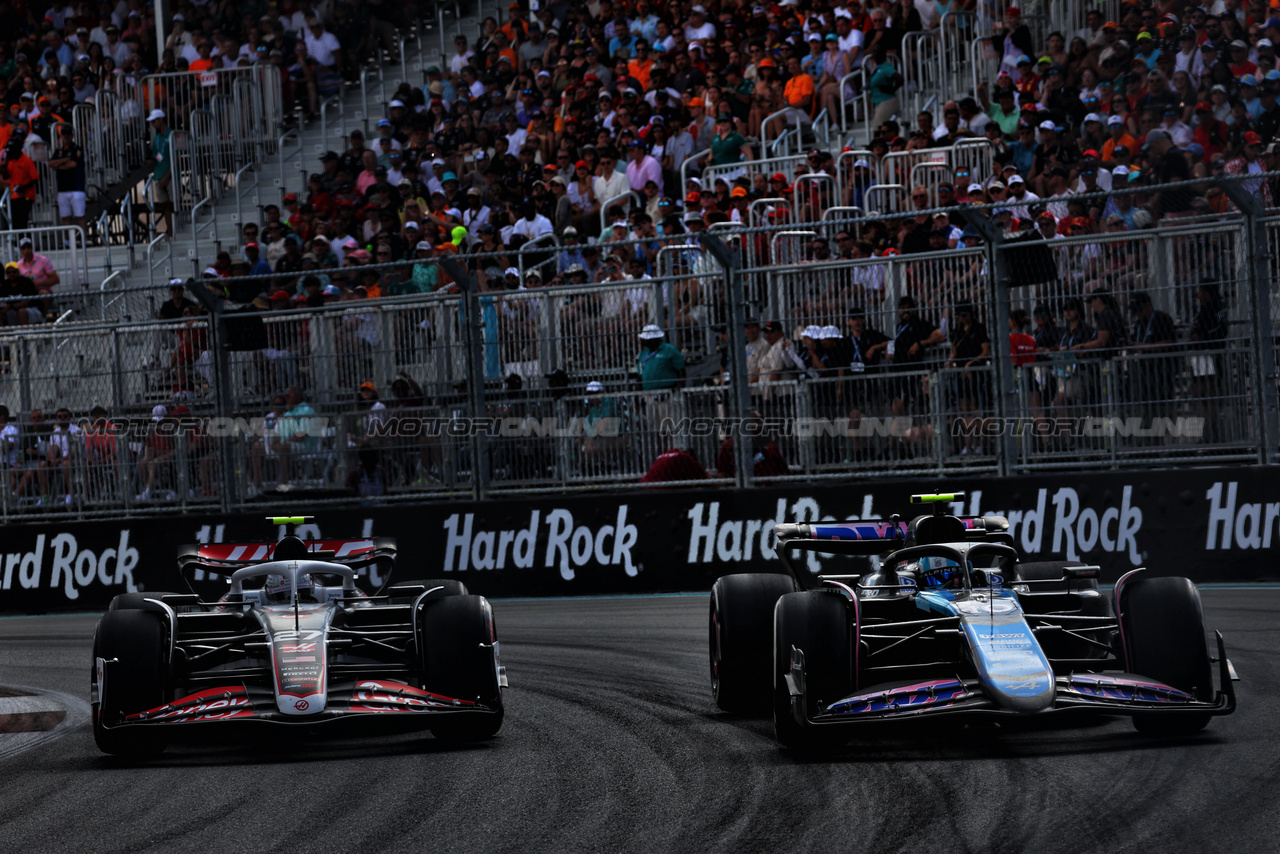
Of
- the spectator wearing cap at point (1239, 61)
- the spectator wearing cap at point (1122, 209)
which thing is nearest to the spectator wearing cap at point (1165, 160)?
the spectator wearing cap at point (1239, 61)

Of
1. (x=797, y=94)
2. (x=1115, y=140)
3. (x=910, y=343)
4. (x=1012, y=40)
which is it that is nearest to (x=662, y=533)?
(x=910, y=343)

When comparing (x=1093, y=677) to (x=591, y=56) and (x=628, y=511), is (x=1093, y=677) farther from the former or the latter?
(x=591, y=56)

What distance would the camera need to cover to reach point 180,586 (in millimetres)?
14984

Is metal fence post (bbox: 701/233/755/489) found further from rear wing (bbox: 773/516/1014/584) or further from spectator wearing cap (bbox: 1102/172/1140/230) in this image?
rear wing (bbox: 773/516/1014/584)

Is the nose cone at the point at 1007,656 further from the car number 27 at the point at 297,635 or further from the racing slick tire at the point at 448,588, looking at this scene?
the car number 27 at the point at 297,635

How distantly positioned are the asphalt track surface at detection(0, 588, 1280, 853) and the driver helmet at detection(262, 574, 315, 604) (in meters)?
0.77

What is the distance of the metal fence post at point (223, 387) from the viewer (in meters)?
14.7

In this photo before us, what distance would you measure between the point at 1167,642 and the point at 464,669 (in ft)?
9.95

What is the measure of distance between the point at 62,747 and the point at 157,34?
19.6 metres

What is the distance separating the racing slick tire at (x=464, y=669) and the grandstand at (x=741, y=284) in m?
5.71

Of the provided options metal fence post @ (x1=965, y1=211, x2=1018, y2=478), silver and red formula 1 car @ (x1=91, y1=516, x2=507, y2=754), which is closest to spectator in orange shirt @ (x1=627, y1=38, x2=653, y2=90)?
metal fence post @ (x1=965, y1=211, x2=1018, y2=478)

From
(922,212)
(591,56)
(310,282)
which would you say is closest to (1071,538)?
(922,212)

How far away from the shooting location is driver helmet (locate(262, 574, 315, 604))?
8273 millimetres

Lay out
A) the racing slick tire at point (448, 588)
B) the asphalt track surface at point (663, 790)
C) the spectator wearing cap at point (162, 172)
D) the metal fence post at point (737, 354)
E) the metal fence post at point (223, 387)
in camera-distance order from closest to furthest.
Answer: the asphalt track surface at point (663, 790) < the racing slick tire at point (448, 588) < the metal fence post at point (737, 354) < the metal fence post at point (223, 387) < the spectator wearing cap at point (162, 172)
